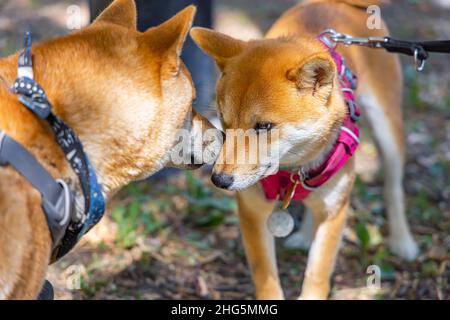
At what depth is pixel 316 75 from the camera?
3143 millimetres

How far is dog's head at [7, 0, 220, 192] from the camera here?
2.40 metres

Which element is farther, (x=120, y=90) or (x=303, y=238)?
(x=303, y=238)

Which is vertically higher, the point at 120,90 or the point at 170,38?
the point at 170,38

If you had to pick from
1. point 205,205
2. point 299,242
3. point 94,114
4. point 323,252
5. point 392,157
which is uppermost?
point 94,114

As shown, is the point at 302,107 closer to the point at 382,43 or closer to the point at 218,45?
the point at 218,45

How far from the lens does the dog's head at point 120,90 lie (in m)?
2.40

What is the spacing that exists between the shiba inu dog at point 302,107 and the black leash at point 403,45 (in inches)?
6.6

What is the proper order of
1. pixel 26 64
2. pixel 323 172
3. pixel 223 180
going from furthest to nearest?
pixel 323 172, pixel 223 180, pixel 26 64

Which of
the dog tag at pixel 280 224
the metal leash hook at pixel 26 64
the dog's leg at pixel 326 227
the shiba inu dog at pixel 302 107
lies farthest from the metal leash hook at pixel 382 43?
the metal leash hook at pixel 26 64

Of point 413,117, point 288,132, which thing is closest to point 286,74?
point 288,132

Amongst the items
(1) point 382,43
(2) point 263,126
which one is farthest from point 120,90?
(1) point 382,43

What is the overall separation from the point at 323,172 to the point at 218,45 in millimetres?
823
